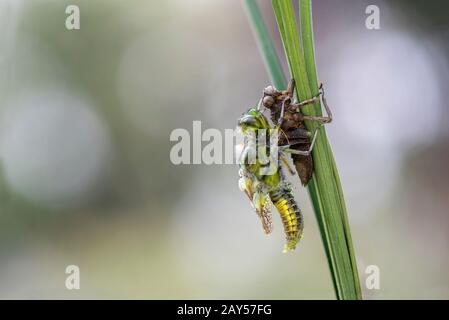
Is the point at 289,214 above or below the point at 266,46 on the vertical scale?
below

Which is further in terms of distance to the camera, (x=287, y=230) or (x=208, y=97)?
(x=208, y=97)

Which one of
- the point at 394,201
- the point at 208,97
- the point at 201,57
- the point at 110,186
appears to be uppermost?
the point at 201,57

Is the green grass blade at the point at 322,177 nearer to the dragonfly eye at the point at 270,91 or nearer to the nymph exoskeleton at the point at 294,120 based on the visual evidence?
the nymph exoskeleton at the point at 294,120

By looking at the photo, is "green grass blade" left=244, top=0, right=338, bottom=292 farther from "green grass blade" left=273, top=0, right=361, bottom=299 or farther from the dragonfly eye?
the dragonfly eye

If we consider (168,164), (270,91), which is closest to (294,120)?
(270,91)

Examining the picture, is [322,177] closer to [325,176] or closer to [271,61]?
[325,176]

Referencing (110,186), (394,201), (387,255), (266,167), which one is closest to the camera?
(266,167)

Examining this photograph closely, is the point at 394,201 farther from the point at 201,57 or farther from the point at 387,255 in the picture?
the point at 201,57

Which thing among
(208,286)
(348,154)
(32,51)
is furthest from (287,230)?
(32,51)

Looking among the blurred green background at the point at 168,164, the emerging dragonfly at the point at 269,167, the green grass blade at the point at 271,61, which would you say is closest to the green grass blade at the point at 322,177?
the green grass blade at the point at 271,61
